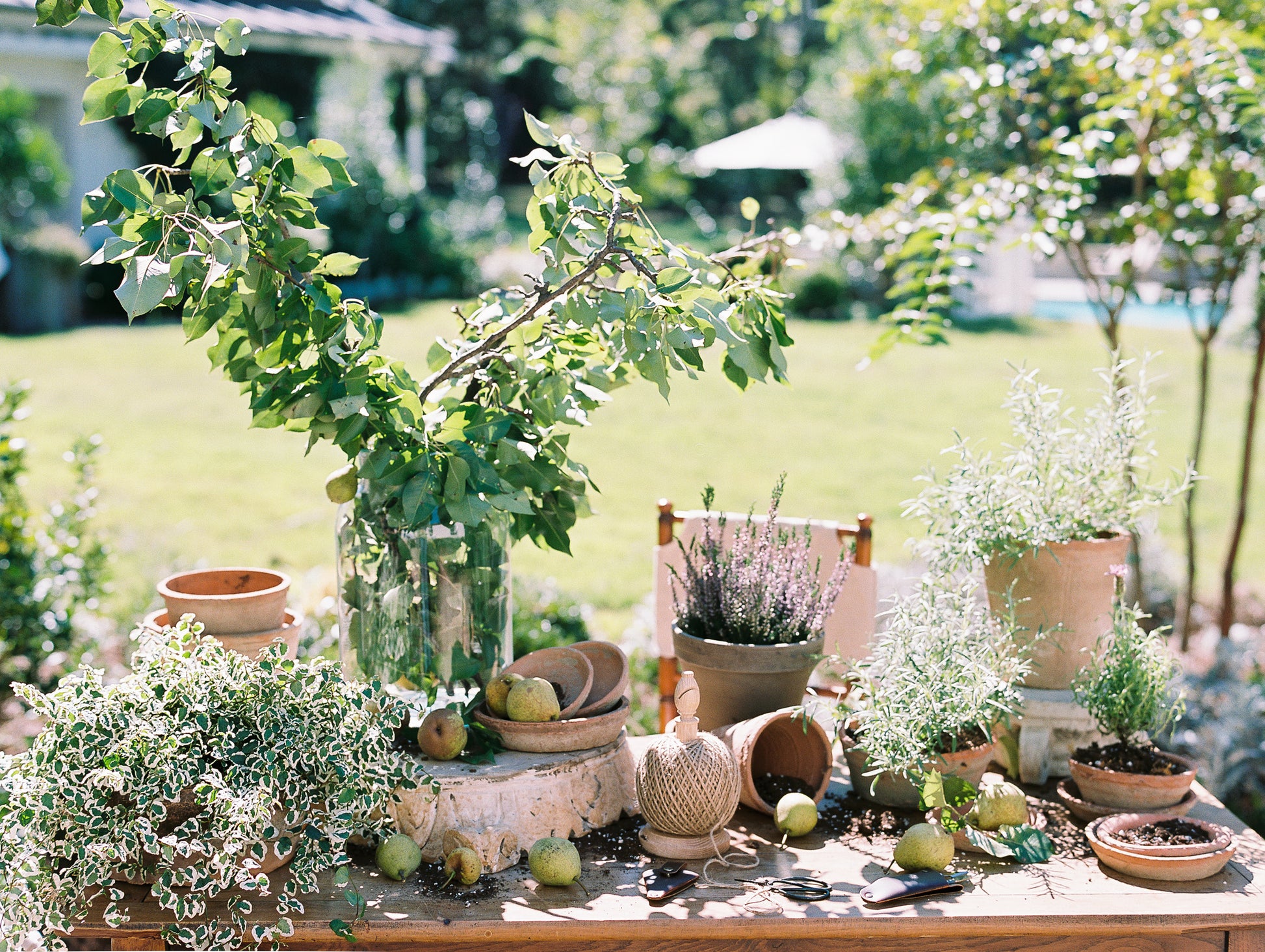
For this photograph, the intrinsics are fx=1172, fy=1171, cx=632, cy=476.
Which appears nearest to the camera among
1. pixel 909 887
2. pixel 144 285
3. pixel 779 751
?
Answer: pixel 144 285

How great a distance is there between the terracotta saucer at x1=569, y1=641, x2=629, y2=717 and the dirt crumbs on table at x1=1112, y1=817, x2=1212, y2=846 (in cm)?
71

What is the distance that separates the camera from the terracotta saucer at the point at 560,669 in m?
1.74

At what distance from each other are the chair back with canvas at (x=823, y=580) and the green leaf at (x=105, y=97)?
44.7 inches

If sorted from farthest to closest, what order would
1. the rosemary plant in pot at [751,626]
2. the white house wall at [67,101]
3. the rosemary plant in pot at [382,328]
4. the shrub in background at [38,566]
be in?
the white house wall at [67,101] < the shrub in background at [38,566] < the rosemary plant in pot at [751,626] < the rosemary plant in pot at [382,328]

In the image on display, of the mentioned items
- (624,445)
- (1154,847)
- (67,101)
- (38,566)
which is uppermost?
(67,101)

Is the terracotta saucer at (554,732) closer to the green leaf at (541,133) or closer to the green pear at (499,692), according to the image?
the green pear at (499,692)

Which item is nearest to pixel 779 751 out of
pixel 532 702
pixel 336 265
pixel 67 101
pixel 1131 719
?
pixel 532 702

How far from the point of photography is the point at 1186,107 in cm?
274

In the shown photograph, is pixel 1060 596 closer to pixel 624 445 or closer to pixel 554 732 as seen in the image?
Result: pixel 554 732

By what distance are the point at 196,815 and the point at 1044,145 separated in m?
2.22

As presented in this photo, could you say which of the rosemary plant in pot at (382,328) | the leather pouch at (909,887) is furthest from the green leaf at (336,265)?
the leather pouch at (909,887)

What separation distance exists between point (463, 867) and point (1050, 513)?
1.04m

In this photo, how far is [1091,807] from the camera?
66.7 inches

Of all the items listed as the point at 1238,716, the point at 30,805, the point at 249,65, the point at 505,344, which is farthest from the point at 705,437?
the point at 249,65
